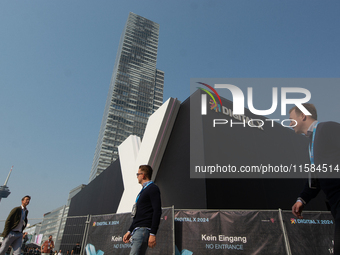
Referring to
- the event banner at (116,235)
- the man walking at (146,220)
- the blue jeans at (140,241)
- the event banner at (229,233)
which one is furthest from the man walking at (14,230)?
→ the event banner at (229,233)

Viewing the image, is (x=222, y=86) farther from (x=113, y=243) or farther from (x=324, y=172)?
(x=324, y=172)

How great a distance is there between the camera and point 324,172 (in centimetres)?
198

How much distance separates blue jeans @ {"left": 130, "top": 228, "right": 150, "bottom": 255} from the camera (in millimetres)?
2599

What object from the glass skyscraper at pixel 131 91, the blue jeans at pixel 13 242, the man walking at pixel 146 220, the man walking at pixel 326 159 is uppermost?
the glass skyscraper at pixel 131 91

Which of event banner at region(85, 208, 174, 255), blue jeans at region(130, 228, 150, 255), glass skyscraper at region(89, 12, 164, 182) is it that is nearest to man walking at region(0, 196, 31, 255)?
event banner at region(85, 208, 174, 255)

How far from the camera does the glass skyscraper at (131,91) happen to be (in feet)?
287

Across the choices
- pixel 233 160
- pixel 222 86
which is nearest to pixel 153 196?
pixel 233 160

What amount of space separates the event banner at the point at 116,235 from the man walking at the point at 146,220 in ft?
13.5

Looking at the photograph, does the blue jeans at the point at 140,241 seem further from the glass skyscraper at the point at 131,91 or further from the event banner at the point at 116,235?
→ the glass skyscraper at the point at 131,91

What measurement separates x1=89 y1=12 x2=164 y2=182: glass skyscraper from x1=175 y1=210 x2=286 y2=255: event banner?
76865 millimetres

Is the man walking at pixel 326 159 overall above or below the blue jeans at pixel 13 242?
above

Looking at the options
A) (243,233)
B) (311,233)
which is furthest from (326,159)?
(311,233)

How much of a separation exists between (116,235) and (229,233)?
11.8 feet

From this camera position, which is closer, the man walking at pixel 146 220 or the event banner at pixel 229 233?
the man walking at pixel 146 220
